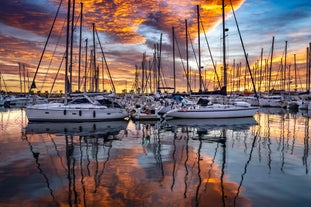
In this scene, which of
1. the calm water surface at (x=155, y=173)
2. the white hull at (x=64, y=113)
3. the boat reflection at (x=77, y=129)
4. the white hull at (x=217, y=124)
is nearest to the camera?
the calm water surface at (x=155, y=173)

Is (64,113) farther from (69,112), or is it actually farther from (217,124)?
(217,124)

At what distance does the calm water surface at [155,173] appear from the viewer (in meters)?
6.94

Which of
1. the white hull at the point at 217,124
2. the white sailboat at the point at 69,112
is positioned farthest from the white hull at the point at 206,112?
the white sailboat at the point at 69,112

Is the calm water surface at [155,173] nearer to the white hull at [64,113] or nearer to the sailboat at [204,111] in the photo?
the white hull at [64,113]

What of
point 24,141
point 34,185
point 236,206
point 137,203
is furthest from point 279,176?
point 24,141

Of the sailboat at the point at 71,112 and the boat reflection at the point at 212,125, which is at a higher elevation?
the sailboat at the point at 71,112

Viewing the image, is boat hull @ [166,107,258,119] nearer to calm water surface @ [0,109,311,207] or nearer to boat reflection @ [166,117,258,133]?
boat reflection @ [166,117,258,133]

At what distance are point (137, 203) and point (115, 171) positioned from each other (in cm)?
299

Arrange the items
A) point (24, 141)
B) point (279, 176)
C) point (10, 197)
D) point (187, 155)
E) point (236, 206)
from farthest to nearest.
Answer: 1. point (24, 141)
2. point (187, 155)
3. point (279, 176)
4. point (10, 197)
5. point (236, 206)

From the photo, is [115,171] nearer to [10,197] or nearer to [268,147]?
[10,197]

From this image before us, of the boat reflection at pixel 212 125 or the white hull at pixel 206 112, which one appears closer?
the boat reflection at pixel 212 125

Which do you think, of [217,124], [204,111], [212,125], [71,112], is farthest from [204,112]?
[71,112]

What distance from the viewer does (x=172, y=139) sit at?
1655 centimetres

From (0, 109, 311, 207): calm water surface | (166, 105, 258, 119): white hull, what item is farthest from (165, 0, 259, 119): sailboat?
(0, 109, 311, 207): calm water surface
